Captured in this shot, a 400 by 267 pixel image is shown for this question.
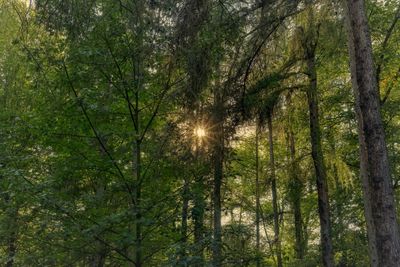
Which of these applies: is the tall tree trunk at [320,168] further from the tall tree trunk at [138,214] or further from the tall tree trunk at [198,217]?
the tall tree trunk at [138,214]

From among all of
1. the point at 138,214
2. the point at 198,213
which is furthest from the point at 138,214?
the point at 198,213

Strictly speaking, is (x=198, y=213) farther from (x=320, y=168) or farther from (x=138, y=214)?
(x=320, y=168)

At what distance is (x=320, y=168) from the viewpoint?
439 inches

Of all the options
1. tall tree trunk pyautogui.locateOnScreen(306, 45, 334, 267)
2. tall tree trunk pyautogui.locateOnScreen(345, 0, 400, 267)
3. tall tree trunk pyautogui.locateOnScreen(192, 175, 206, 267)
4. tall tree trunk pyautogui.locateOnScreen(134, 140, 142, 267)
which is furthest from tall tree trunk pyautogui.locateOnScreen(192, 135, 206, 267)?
tall tree trunk pyautogui.locateOnScreen(306, 45, 334, 267)

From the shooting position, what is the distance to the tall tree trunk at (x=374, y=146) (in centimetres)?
620

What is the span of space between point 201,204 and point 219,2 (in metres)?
3.31

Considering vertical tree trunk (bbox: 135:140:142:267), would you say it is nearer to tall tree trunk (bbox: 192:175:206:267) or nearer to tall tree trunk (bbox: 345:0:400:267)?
tall tree trunk (bbox: 192:175:206:267)

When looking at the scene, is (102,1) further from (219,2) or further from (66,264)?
(66,264)

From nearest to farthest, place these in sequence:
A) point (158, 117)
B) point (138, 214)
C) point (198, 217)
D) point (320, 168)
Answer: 1. point (138, 214)
2. point (198, 217)
3. point (158, 117)
4. point (320, 168)

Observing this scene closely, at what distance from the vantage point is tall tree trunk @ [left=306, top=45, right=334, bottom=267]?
10.8m

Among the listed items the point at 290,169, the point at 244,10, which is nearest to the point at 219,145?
the point at 244,10

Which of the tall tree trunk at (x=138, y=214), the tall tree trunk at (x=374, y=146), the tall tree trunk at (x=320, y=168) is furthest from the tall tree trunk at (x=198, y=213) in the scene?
the tall tree trunk at (x=320, y=168)

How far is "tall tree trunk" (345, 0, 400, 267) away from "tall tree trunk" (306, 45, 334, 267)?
11.6ft

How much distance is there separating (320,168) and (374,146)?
4816mm
